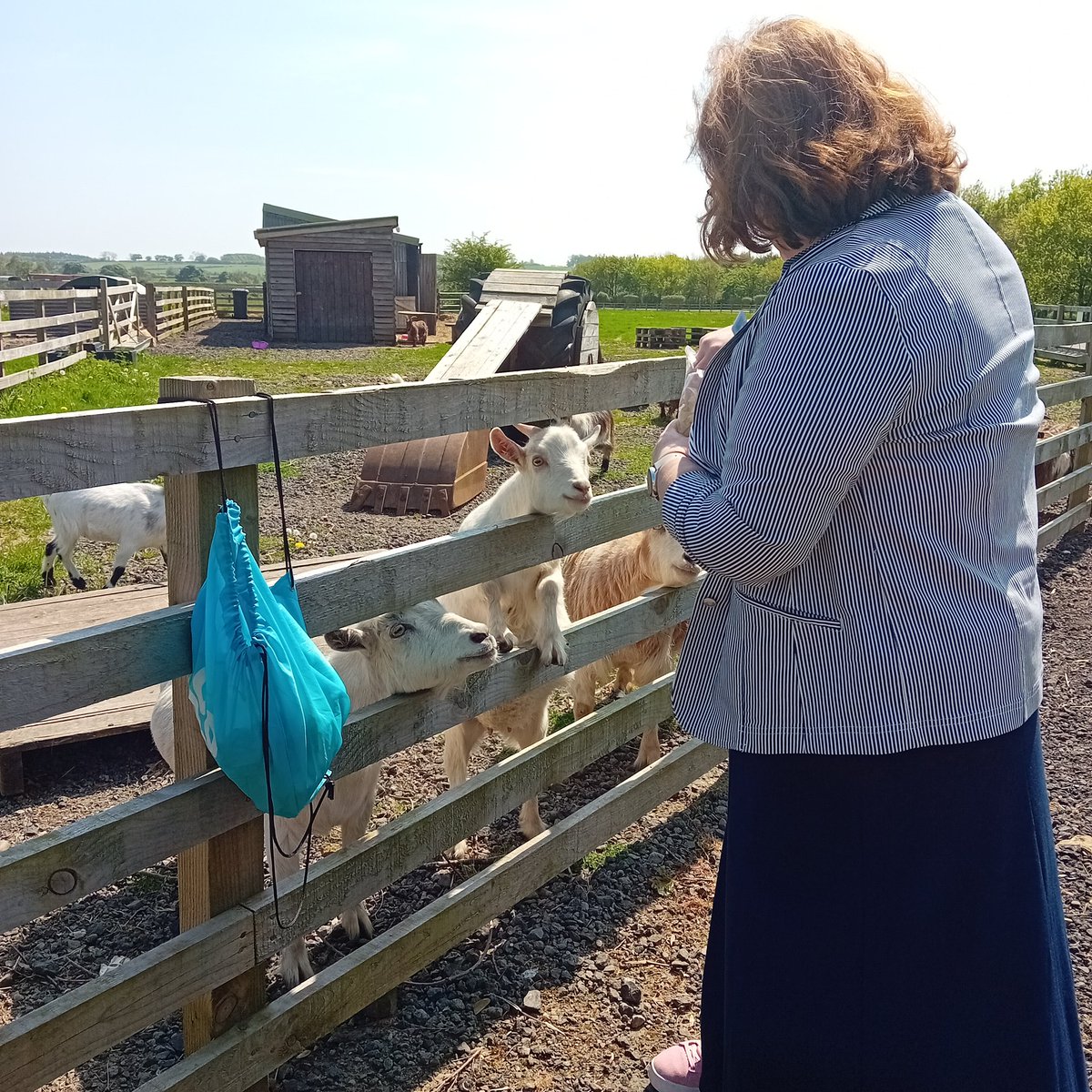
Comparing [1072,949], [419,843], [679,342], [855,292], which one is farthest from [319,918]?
[679,342]

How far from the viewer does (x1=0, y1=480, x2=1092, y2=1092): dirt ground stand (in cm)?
296

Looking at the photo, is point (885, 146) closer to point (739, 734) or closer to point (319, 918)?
point (739, 734)

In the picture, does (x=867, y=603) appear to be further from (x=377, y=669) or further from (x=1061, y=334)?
(x=1061, y=334)

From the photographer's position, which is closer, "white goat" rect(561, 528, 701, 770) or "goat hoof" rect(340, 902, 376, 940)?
"goat hoof" rect(340, 902, 376, 940)

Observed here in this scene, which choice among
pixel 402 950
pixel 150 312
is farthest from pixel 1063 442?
pixel 150 312

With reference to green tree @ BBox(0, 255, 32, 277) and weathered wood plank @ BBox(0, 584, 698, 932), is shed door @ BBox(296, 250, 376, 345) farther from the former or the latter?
green tree @ BBox(0, 255, 32, 277)

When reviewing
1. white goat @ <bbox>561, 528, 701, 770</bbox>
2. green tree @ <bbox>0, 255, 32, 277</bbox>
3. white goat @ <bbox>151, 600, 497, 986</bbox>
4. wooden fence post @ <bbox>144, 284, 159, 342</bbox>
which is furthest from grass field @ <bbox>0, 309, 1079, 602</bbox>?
green tree @ <bbox>0, 255, 32, 277</bbox>

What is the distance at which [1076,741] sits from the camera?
5266 mm

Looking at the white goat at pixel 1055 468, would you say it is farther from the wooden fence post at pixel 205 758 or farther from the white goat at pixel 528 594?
the wooden fence post at pixel 205 758

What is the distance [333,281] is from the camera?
94.1 feet

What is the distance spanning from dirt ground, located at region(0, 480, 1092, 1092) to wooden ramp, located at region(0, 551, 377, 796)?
0.70 feet

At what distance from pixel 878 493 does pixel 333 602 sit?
4.30 ft

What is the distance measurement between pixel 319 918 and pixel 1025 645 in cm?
186

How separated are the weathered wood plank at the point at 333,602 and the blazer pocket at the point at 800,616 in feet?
3.37
